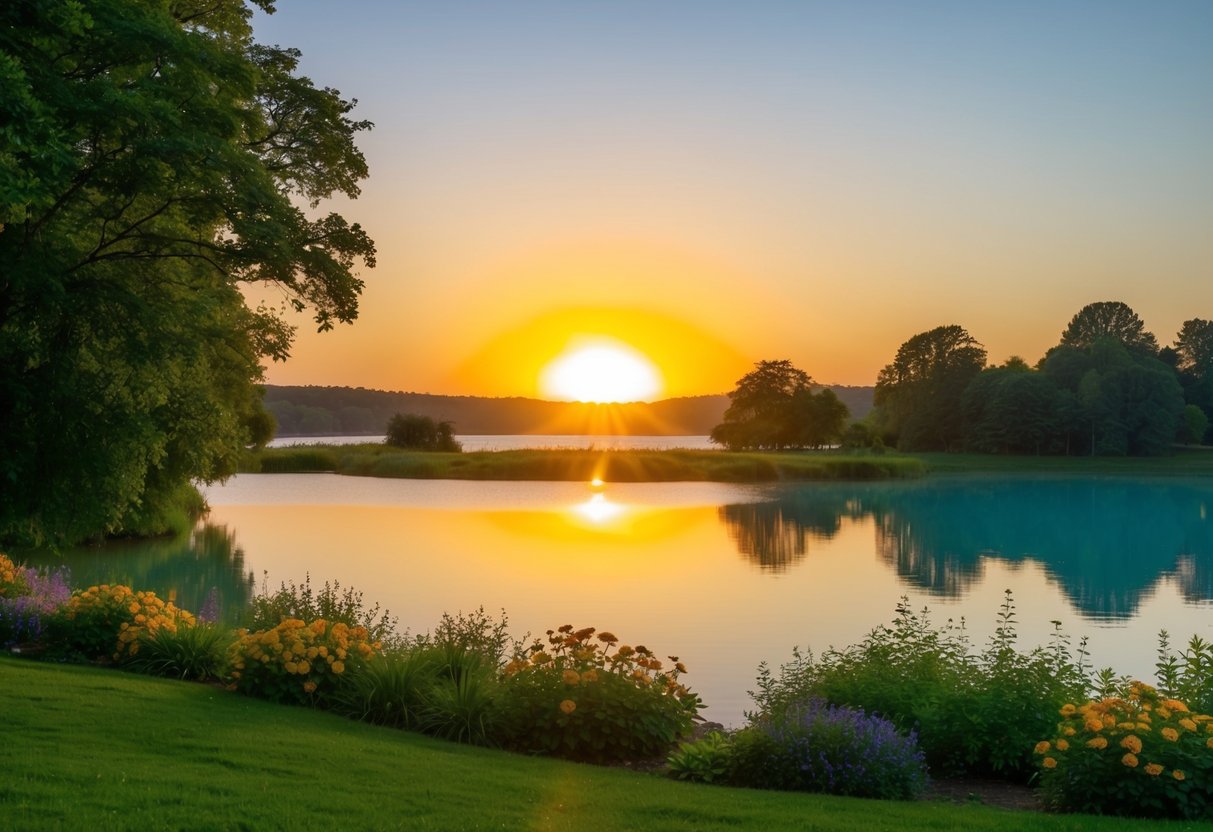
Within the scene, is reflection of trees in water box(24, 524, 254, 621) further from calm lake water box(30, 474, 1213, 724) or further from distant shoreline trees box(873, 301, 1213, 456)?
distant shoreline trees box(873, 301, 1213, 456)

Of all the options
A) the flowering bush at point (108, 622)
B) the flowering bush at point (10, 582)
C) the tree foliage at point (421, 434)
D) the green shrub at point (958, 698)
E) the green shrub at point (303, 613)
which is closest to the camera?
the green shrub at point (958, 698)

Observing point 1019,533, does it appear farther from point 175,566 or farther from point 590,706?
point 590,706

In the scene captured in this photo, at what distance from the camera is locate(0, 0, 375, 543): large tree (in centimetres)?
935

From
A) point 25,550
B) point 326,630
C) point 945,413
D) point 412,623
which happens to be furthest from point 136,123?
point 945,413

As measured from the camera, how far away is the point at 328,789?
6.79 meters

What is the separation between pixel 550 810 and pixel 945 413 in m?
92.5

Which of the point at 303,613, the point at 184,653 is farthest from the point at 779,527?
the point at 184,653

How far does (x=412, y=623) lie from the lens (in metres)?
17.0

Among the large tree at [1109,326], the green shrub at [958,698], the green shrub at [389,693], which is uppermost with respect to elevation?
the large tree at [1109,326]

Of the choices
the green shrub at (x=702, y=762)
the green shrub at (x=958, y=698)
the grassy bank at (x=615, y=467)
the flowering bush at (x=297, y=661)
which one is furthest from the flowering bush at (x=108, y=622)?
the grassy bank at (x=615, y=467)

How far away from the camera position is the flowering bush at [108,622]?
11609 millimetres

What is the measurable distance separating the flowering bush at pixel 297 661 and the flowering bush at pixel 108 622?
183cm

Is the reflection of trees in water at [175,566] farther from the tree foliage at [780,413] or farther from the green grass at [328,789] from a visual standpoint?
the tree foliage at [780,413]

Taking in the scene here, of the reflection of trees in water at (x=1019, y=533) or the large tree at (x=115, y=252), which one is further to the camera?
the reflection of trees in water at (x=1019, y=533)
